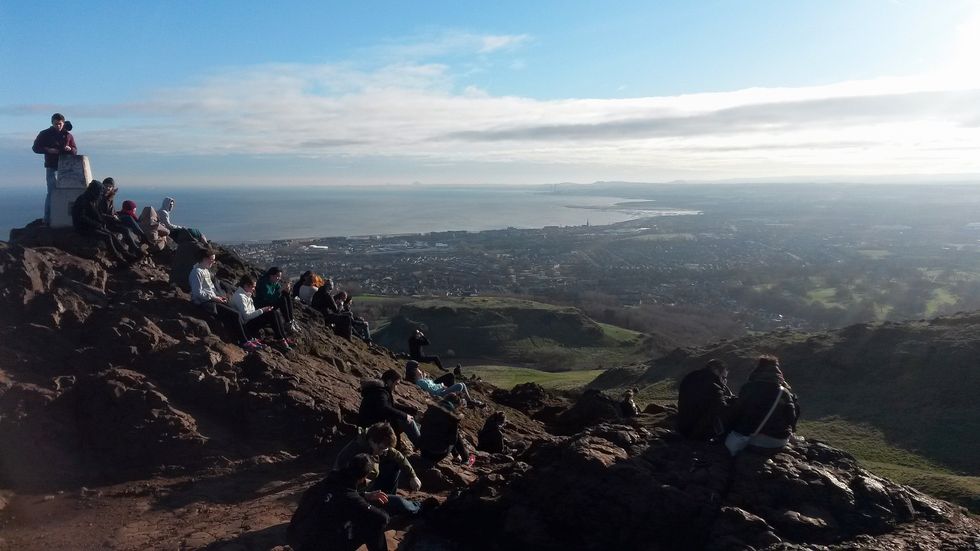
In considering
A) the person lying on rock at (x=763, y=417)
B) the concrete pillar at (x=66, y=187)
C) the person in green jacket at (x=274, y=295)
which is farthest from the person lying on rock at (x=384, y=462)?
the concrete pillar at (x=66, y=187)

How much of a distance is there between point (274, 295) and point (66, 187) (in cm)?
475

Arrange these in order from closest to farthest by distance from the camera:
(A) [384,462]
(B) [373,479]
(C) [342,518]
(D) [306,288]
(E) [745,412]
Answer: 1. (C) [342,518]
2. (E) [745,412]
3. (A) [384,462]
4. (B) [373,479]
5. (D) [306,288]

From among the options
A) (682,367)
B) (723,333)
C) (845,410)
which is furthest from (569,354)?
(845,410)

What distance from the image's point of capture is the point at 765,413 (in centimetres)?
704

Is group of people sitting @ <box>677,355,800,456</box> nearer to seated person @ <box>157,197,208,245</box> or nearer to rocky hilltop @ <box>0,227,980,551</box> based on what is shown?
rocky hilltop @ <box>0,227,980,551</box>

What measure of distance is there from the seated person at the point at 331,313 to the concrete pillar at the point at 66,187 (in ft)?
17.8

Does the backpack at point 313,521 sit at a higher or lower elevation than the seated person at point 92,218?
lower

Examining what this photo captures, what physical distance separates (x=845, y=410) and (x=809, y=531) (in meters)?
12.0

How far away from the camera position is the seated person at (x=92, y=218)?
11.9 metres

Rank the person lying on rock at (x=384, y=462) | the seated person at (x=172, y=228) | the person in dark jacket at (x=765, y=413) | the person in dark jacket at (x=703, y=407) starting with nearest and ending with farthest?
the person lying on rock at (x=384, y=462)
the person in dark jacket at (x=765, y=413)
the person in dark jacket at (x=703, y=407)
the seated person at (x=172, y=228)

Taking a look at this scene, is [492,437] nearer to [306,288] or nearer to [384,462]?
[384,462]

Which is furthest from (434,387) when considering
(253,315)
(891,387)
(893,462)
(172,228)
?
(891,387)

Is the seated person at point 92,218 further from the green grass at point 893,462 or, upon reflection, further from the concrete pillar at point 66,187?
the green grass at point 893,462

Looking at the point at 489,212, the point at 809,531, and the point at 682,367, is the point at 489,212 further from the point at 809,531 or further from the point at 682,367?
the point at 809,531
